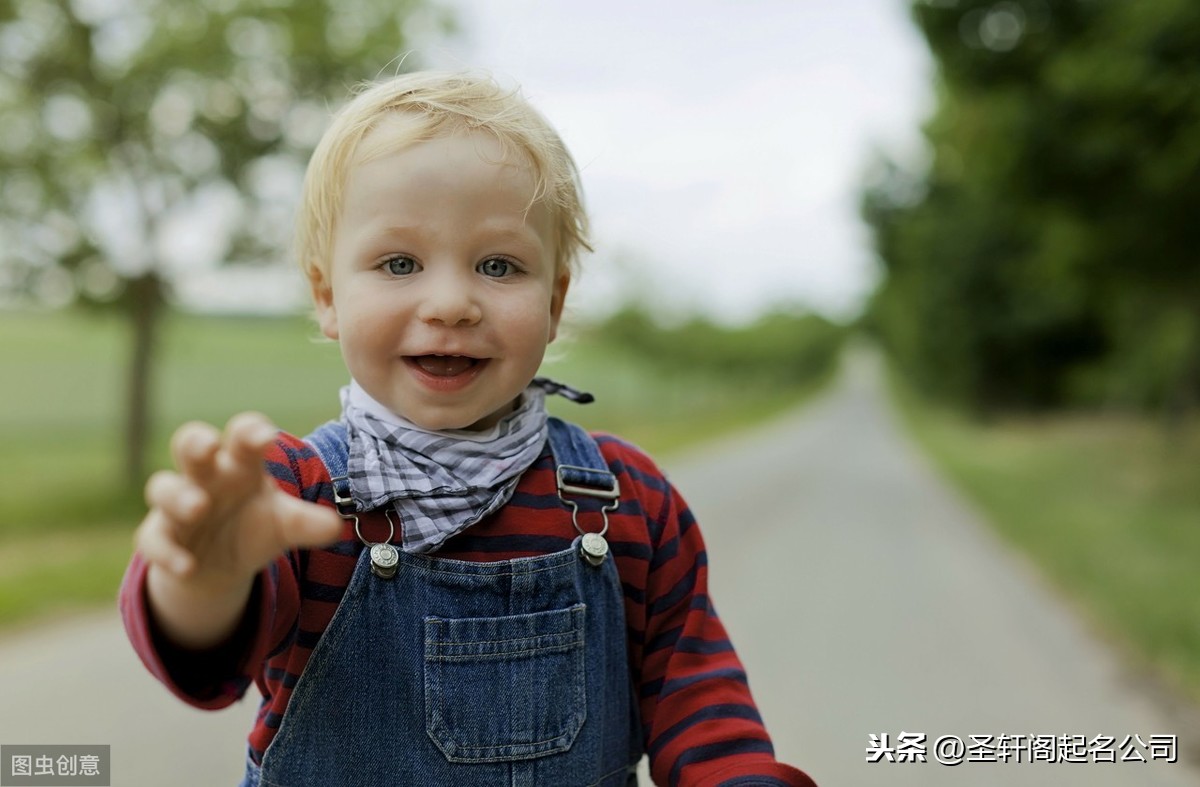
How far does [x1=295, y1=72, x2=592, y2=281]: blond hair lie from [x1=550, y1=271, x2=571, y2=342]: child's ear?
0.03m

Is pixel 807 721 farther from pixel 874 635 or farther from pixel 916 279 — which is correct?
pixel 916 279

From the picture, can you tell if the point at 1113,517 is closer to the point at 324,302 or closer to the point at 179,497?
the point at 324,302

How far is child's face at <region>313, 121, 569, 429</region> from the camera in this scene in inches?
49.2

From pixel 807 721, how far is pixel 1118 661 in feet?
6.16

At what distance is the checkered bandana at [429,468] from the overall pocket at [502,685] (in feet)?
0.39

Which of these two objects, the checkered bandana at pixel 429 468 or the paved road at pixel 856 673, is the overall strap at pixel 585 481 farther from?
the paved road at pixel 856 673

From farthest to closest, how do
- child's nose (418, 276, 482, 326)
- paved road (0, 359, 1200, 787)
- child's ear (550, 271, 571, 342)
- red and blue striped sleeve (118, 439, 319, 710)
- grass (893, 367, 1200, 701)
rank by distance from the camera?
1. grass (893, 367, 1200, 701)
2. paved road (0, 359, 1200, 787)
3. child's ear (550, 271, 571, 342)
4. child's nose (418, 276, 482, 326)
5. red and blue striped sleeve (118, 439, 319, 710)

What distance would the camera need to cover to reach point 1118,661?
5.19 m

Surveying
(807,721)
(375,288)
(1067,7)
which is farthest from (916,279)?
(375,288)

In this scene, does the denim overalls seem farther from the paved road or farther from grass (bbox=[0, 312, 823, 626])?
the paved road

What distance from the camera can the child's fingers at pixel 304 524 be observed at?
0.92 m

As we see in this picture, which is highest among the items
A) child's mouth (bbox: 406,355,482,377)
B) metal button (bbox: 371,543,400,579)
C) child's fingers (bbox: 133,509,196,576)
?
child's mouth (bbox: 406,355,482,377)

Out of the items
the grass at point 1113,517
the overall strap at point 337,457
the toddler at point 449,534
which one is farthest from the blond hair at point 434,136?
the grass at point 1113,517

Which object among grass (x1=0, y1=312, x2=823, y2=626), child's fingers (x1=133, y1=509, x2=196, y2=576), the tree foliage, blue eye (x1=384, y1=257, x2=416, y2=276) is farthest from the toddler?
the tree foliage
